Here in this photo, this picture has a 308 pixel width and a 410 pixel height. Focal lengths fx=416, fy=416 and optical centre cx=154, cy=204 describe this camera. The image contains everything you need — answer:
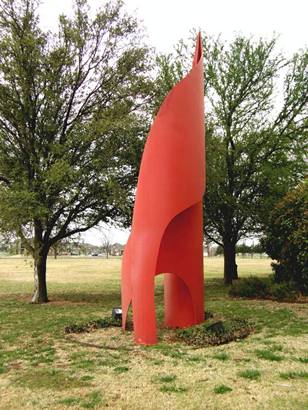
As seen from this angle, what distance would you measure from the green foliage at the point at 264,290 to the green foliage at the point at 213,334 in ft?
16.8

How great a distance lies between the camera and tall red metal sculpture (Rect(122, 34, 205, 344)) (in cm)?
834

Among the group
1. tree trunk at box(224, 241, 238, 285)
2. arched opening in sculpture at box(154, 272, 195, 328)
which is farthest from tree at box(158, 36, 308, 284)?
arched opening in sculpture at box(154, 272, 195, 328)

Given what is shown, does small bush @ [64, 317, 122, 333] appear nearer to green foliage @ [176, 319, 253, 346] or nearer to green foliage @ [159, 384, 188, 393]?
green foliage @ [176, 319, 253, 346]

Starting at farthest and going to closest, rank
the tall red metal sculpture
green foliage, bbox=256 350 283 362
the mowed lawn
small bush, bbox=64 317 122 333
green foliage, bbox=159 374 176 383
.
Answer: small bush, bbox=64 317 122 333 < the tall red metal sculpture < green foliage, bbox=256 350 283 362 < green foliage, bbox=159 374 176 383 < the mowed lawn

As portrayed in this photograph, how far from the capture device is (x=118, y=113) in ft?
50.9

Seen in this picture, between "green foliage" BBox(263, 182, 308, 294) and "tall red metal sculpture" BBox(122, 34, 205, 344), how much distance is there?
16.6ft

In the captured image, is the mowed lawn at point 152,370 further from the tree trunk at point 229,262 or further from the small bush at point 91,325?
the tree trunk at point 229,262

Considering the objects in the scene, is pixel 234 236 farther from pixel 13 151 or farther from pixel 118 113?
pixel 13 151

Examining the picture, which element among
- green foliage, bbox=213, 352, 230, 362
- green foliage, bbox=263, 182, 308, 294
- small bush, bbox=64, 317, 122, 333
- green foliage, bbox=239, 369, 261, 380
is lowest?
small bush, bbox=64, 317, 122, 333

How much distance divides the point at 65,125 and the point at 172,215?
350 inches

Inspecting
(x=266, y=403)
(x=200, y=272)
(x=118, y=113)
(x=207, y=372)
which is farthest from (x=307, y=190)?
(x=266, y=403)

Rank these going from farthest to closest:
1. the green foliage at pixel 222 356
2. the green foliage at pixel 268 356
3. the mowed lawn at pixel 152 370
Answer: the green foliage at pixel 222 356
the green foliage at pixel 268 356
the mowed lawn at pixel 152 370

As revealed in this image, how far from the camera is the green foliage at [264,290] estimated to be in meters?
13.6

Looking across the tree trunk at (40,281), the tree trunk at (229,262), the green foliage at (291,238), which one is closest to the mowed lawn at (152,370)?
the green foliage at (291,238)
